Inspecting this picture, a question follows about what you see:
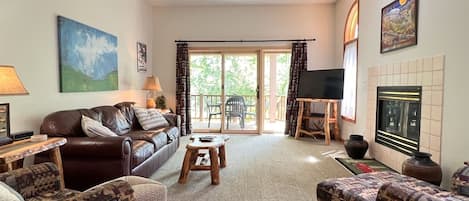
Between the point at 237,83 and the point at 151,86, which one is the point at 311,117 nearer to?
the point at 237,83

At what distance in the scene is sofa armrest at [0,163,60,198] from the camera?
164 centimetres

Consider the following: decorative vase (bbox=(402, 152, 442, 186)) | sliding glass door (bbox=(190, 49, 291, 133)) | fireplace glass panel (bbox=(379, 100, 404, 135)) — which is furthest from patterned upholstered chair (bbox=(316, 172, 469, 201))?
sliding glass door (bbox=(190, 49, 291, 133))

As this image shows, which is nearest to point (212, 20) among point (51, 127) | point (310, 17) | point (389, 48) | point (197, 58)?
point (197, 58)

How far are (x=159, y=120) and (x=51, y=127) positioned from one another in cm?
177

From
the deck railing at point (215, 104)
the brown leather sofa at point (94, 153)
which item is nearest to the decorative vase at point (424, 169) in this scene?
the brown leather sofa at point (94, 153)

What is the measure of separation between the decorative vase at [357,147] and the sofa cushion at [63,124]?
3.48m

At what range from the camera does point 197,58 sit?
6496mm

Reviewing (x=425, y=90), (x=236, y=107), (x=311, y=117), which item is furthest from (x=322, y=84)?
(x=425, y=90)

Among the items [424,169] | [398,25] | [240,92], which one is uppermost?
[398,25]

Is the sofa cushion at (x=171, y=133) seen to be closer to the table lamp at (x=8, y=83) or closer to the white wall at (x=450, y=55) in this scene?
the table lamp at (x=8, y=83)

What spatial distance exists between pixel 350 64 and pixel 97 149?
4.42m

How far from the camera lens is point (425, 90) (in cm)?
299

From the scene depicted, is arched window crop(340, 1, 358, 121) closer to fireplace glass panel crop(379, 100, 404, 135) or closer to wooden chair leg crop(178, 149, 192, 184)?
fireplace glass panel crop(379, 100, 404, 135)

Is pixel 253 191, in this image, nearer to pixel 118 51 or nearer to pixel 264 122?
pixel 118 51
